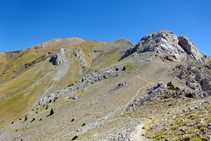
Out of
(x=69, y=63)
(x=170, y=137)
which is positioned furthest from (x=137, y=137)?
(x=69, y=63)

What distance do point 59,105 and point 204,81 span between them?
5625 cm

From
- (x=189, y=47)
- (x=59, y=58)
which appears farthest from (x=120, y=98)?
(x=59, y=58)

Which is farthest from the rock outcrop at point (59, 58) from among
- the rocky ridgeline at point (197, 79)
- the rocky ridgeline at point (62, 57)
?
the rocky ridgeline at point (197, 79)

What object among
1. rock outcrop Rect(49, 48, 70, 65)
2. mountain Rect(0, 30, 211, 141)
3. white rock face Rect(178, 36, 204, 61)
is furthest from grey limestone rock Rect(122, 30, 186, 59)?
rock outcrop Rect(49, 48, 70, 65)

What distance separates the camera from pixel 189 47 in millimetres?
95125

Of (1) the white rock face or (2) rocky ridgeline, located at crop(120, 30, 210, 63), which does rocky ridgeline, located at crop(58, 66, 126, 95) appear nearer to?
(2) rocky ridgeline, located at crop(120, 30, 210, 63)

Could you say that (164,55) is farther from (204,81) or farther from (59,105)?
(59,105)

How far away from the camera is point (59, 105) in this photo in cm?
6025

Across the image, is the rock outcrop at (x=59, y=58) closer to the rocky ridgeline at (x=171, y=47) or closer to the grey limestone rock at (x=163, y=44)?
the grey limestone rock at (x=163, y=44)

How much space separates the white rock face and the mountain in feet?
2.05

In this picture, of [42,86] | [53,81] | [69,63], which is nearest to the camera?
[42,86]

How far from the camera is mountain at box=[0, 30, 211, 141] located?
732 inches

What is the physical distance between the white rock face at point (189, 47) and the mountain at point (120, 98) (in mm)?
624

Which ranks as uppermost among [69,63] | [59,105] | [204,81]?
[69,63]
